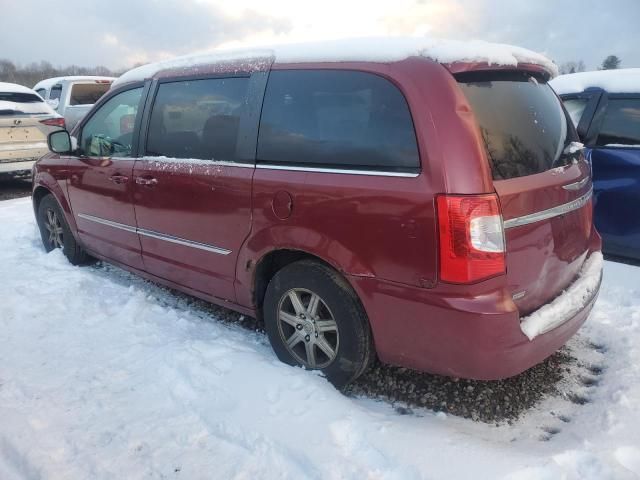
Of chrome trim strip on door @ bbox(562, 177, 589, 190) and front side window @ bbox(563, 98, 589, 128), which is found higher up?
front side window @ bbox(563, 98, 589, 128)

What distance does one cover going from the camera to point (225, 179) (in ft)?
9.45

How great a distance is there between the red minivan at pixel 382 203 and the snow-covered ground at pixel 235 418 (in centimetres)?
30

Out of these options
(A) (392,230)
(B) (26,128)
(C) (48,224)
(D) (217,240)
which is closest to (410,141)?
(A) (392,230)

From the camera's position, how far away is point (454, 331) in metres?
2.15

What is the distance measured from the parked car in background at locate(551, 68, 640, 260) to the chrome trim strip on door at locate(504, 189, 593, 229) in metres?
1.94

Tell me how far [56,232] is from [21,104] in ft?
13.8

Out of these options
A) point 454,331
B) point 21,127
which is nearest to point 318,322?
point 454,331

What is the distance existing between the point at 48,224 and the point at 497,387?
4.41 m

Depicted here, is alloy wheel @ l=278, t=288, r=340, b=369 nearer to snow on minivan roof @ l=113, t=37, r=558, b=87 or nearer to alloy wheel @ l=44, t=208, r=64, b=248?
snow on minivan roof @ l=113, t=37, r=558, b=87

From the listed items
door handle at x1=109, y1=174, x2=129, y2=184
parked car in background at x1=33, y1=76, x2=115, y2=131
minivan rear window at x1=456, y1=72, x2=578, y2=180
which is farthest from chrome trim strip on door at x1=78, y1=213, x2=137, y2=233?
parked car in background at x1=33, y1=76, x2=115, y2=131

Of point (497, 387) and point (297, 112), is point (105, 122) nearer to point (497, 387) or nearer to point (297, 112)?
point (297, 112)

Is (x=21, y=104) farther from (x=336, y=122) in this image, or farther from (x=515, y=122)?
(x=515, y=122)

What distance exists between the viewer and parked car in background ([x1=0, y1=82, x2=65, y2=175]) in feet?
24.8

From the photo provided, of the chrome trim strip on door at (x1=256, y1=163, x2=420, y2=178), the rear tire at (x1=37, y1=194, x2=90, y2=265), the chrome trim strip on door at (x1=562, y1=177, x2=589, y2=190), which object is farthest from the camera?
the rear tire at (x1=37, y1=194, x2=90, y2=265)
